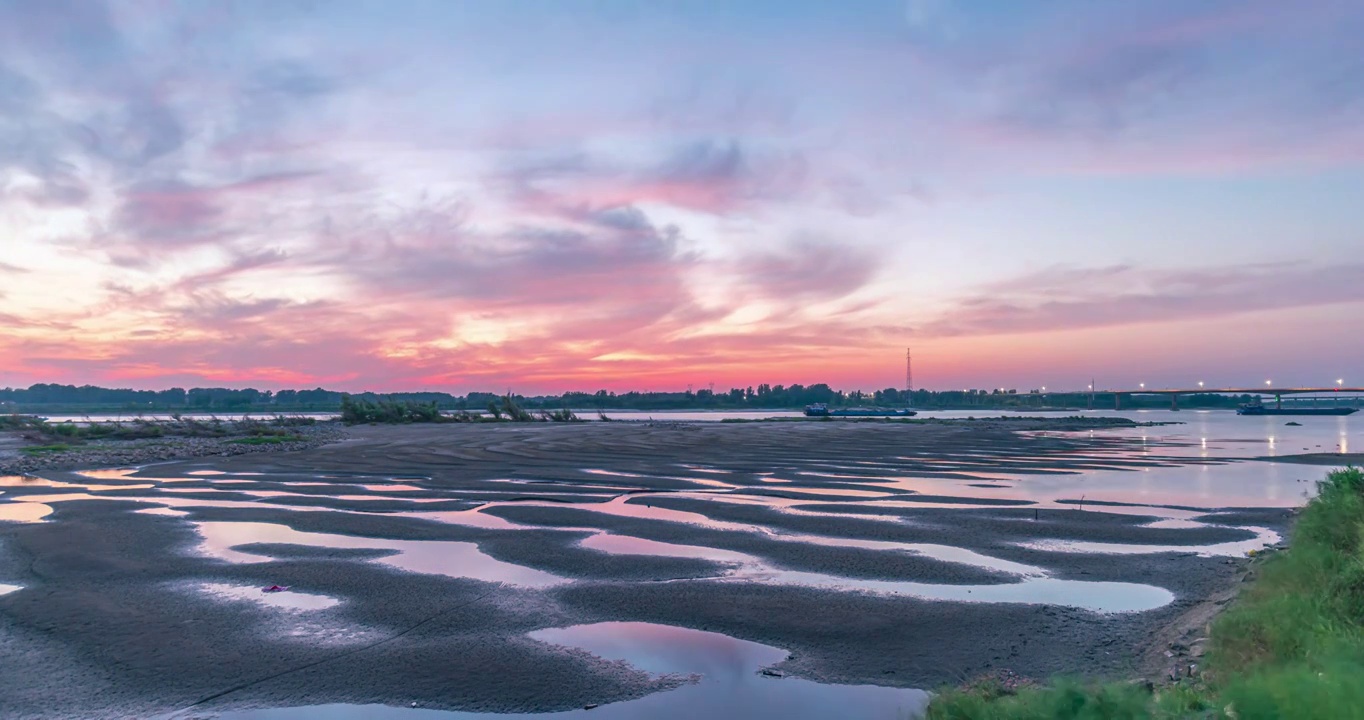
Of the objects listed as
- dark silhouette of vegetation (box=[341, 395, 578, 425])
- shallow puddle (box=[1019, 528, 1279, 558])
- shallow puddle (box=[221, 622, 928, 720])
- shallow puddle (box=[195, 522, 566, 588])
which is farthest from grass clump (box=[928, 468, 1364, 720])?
dark silhouette of vegetation (box=[341, 395, 578, 425])

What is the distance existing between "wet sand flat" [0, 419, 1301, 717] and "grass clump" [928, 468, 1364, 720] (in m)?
0.98

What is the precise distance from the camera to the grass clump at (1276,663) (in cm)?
404

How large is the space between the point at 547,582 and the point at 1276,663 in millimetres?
7745

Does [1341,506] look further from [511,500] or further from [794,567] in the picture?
[511,500]

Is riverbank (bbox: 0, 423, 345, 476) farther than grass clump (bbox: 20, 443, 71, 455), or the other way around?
grass clump (bbox: 20, 443, 71, 455)

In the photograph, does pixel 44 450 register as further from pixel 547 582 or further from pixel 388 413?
pixel 388 413

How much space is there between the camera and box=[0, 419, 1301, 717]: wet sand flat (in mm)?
7184

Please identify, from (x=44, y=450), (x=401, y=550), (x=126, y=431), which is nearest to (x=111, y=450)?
(x=44, y=450)

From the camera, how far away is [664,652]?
7.93 m

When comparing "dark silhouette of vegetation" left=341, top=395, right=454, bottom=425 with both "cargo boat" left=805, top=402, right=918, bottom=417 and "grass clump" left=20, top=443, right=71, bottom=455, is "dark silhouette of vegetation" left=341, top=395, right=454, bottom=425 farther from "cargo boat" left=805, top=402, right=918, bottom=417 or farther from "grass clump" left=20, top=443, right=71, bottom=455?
"cargo boat" left=805, top=402, right=918, bottom=417

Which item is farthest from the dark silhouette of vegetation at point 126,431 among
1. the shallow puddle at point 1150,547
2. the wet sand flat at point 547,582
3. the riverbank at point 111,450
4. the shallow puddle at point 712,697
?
the shallow puddle at point 712,697

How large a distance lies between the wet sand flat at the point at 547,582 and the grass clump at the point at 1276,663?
0.98 meters

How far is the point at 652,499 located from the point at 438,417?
5897cm

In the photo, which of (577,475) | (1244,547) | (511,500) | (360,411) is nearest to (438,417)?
(360,411)
